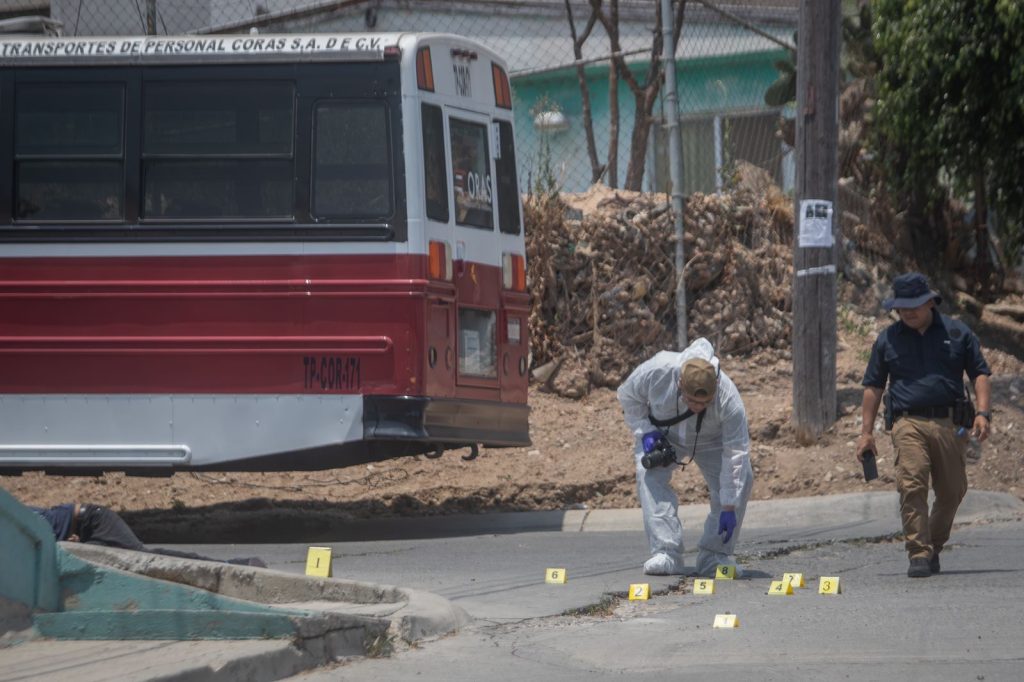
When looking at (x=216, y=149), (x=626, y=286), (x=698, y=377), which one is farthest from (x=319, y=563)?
(x=626, y=286)

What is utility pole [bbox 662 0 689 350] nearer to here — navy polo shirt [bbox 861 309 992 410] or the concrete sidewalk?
the concrete sidewalk

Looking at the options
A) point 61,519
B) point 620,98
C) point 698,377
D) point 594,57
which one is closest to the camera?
point 61,519

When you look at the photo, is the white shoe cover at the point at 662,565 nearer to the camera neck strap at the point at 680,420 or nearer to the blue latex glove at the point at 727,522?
the blue latex glove at the point at 727,522

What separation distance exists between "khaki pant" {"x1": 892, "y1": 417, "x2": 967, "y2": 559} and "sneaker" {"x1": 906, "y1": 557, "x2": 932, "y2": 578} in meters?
0.03

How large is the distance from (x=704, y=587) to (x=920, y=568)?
1.23 m

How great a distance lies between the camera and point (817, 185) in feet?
38.8

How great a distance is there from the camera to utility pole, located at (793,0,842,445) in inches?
464

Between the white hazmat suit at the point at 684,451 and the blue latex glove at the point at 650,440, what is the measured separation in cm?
5

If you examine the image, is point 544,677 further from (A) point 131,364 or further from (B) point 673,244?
(B) point 673,244

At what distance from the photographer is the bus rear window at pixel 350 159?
33.7 feet

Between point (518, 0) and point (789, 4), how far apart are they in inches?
157

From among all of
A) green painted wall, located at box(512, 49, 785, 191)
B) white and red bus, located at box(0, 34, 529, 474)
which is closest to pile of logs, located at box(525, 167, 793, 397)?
green painted wall, located at box(512, 49, 785, 191)

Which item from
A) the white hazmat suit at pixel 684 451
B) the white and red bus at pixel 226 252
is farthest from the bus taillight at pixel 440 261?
the white hazmat suit at pixel 684 451

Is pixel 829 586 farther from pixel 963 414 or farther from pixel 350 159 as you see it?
pixel 350 159
